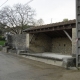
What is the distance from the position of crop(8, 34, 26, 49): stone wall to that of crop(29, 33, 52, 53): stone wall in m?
1.42

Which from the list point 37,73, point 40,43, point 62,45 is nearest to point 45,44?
point 40,43

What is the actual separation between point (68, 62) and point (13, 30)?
91.3 feet

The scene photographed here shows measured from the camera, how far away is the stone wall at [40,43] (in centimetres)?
2009

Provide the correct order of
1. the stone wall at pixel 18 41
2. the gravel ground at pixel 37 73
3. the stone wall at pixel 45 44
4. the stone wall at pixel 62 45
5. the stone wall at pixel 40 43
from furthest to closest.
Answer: the stone wall at pixel 18 41, the stone wall at pixel 40 43, the stone wall at pixel 45 44, the stone wall at pixel 62 45, the gravel ground at pixel 37 73

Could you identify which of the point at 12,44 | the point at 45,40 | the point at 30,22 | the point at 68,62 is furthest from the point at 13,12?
the point at 68,62

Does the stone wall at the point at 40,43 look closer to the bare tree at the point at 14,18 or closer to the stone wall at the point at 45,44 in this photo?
the stone wall at the point at 45,44

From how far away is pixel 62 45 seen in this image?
18.7 metres

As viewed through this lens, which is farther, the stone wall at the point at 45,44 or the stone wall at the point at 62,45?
the stone wall at the point at 45,44

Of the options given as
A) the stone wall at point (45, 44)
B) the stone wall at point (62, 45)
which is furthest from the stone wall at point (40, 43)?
the stone wall at point (62, 45)

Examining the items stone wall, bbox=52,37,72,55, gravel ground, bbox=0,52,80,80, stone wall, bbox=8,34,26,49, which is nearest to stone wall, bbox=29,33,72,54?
stone wall, bbox=52,37,72,55

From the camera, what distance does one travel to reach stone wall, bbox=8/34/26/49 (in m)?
21.3

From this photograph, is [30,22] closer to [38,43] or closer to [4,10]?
[4,10]

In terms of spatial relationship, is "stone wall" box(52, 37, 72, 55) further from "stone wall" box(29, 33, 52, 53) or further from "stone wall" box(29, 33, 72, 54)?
"stone wall" box(29, 33, 52, 53)

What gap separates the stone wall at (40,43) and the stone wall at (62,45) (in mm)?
732
